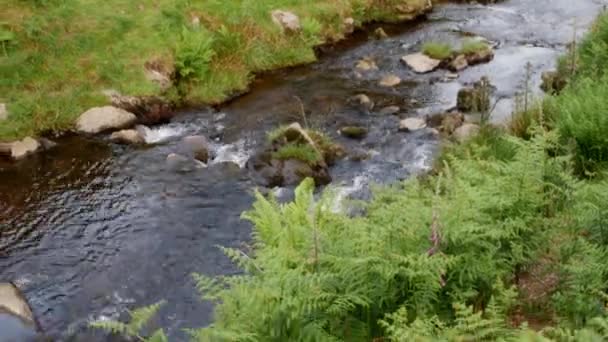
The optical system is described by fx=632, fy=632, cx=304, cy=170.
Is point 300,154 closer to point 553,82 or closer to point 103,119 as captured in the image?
point 103,119

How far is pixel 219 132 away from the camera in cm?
1373

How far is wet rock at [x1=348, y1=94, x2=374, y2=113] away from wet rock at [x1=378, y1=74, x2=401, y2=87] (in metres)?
1.01

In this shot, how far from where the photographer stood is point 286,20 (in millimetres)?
17984

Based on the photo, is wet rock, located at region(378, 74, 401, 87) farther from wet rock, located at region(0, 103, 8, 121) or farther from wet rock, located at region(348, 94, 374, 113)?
wet rock, located at region(0, 103, 8, 121)

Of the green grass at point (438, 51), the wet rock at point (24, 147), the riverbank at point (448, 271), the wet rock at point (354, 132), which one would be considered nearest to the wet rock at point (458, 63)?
the green grass at point (438, 51)

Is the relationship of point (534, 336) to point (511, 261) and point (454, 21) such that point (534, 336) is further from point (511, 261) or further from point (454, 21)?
point (454, 21)

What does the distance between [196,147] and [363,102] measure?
424 cm

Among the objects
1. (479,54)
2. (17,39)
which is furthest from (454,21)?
(17,39)

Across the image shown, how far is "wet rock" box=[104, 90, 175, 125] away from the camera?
556 inches

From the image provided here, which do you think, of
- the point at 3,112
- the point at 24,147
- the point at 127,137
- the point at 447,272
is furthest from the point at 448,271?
the point at 3,112

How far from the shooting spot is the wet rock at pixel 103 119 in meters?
13.6

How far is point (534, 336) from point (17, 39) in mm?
14064

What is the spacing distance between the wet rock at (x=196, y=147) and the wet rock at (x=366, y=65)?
214 inches

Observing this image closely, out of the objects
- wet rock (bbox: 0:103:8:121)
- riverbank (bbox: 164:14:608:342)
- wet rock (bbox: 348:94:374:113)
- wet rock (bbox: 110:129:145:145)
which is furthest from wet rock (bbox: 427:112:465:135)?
wet rock (bbox: 0:103:8:121)
